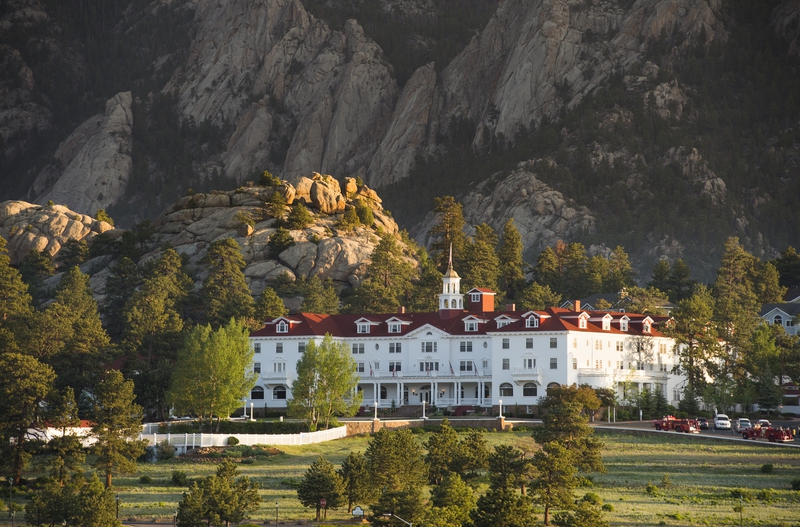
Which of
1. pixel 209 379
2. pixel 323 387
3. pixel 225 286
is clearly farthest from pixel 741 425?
pixel 225 286

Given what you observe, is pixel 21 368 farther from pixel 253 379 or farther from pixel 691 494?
pixel 691 494

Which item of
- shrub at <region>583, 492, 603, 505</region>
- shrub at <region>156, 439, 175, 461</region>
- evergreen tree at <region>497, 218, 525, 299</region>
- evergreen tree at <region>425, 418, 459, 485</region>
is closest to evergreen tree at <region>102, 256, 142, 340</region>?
evergreen tree at <region>497, 218, 525, 299</region>

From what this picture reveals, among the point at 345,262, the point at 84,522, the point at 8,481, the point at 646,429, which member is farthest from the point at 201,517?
the point at 345,262

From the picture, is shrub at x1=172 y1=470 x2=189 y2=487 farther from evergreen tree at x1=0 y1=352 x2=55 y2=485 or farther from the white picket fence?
Result: the white picket fence

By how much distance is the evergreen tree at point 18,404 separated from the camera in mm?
91000

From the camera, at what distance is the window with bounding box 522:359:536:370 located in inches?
5251

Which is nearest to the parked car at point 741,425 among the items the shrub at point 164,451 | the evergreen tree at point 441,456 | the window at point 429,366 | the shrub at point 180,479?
the window at point 429,366

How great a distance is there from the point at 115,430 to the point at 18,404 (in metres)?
8.21

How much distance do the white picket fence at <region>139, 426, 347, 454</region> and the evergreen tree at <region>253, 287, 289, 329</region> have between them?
1556 inches

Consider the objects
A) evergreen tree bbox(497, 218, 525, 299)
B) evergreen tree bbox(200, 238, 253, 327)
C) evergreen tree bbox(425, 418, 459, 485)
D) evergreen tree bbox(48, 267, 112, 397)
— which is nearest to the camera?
evergreen tree bbox(425, 418, 459, 485)

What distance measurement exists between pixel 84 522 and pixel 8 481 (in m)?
26.2

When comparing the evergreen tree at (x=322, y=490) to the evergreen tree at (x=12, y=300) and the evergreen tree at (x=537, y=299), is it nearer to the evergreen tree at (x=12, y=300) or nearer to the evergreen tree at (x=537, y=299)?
the evergreen tree at (x=12, y=300)

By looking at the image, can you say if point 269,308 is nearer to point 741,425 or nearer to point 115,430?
point 741,425

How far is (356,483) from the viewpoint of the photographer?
7706 centimetres
